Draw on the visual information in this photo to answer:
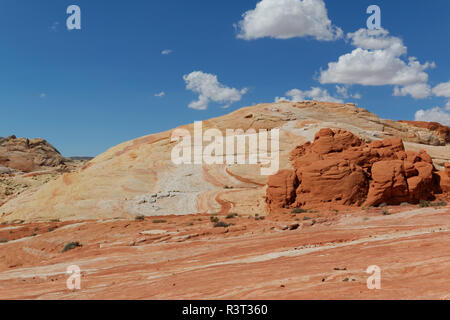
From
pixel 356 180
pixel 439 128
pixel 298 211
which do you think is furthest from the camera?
pixel 439 128

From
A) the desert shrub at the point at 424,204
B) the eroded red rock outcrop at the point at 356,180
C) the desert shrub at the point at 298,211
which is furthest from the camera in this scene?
the eroded red rock outcrop at the point at 356,180

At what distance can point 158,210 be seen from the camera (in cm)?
2692

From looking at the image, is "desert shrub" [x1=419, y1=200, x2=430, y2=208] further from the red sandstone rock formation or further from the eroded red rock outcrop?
the red sandstone rock formation

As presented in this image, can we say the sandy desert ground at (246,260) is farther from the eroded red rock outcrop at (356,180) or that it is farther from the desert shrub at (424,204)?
the desert shrub at (424,204)

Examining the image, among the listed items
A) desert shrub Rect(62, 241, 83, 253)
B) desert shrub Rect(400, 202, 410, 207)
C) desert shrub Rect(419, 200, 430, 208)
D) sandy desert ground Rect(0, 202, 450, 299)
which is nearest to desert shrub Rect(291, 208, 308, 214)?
sandy desert ground Rect(0, 202, 450, 299)

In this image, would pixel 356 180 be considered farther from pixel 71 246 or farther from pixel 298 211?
pixel 71 246

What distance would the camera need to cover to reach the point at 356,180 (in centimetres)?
2238

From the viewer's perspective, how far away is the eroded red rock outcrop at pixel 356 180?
73.1ft

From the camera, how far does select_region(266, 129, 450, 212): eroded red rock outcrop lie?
22281mm

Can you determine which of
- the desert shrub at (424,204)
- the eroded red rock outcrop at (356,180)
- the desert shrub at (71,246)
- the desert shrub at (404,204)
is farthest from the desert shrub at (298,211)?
the desert shrub at (71,246)

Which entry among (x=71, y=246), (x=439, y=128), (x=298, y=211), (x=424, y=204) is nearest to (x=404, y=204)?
(x=424, y=204)
